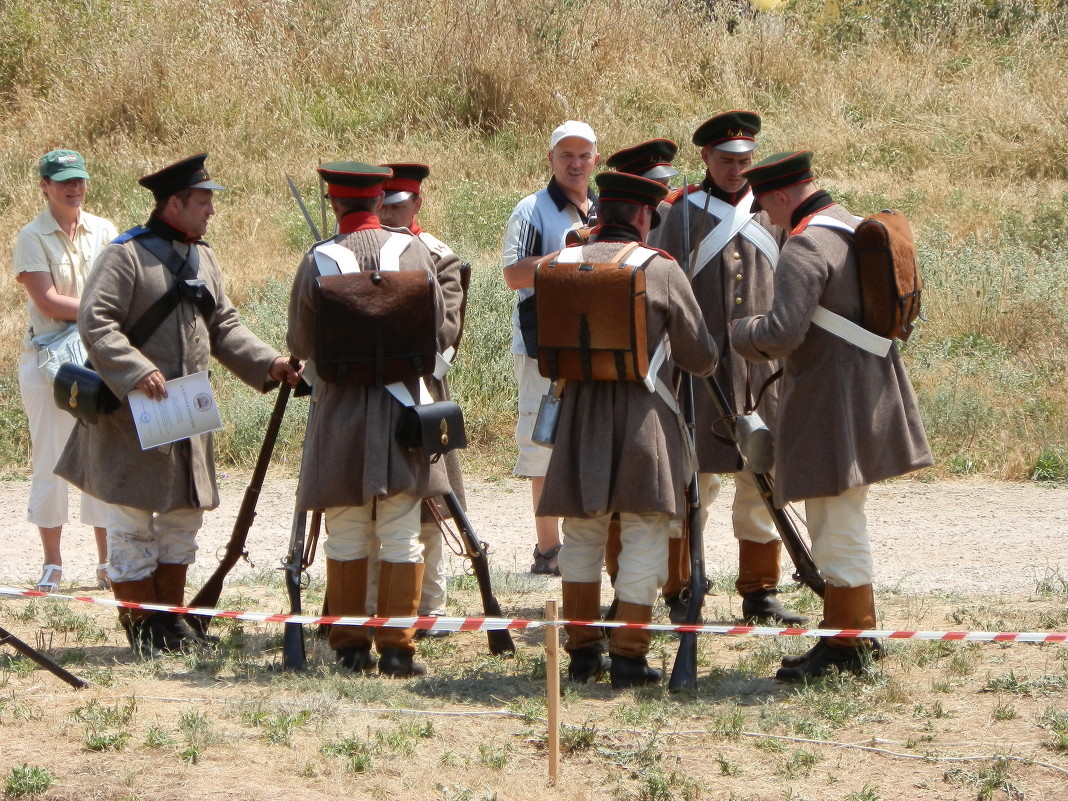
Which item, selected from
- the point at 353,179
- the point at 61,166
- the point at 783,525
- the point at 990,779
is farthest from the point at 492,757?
the point at 61,166

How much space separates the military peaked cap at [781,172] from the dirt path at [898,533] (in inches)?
101

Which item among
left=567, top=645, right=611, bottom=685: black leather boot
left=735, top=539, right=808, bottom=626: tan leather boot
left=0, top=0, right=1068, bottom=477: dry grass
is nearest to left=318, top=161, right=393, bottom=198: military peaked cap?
left=567, top=645, right=611, bottom=685: black leather boot

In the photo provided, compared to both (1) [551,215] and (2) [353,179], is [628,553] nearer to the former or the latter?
(2) [353,179]

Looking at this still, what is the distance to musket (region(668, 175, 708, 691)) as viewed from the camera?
17.1 ft

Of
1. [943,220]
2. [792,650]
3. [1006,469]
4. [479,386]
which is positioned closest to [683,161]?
[943,220]

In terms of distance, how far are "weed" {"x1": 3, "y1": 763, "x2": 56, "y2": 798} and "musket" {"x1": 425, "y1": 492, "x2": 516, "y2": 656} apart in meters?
1.94

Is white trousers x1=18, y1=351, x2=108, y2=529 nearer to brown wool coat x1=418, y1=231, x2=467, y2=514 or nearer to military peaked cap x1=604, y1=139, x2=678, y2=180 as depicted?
brown wool coat x1=418, y1=231, x2=467, y2=514

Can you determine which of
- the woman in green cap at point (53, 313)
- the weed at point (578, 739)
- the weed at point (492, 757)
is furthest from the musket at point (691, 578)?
the woman in green cap at point (53, 313)

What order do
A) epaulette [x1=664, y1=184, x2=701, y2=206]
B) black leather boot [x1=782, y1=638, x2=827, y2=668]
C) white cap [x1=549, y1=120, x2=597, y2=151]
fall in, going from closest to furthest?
black leather boot [x1=782, y1=638, x2=827, y2=668], epaulette [x1=664, y1=184, x2=701, y2=206], white cap [x1=549, y1=120, x2=597, y2=151]

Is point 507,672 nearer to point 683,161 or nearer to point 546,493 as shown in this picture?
point 546,493

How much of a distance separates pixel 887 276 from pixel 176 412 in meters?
2.88

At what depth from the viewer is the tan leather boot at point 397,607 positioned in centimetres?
554

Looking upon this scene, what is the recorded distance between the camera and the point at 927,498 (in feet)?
28.7

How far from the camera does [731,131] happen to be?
6066mm
